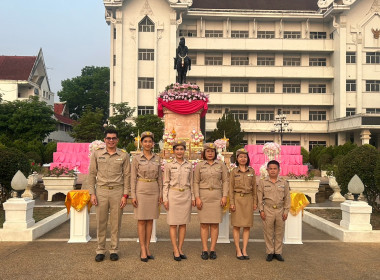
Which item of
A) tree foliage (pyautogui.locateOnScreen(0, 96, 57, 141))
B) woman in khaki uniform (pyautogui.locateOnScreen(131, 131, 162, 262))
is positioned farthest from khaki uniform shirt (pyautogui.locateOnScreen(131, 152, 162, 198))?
tree foliage (pyautogui.locateOnScreen(0, 96, 57, 141))

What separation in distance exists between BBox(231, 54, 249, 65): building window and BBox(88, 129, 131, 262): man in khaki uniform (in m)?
39.0

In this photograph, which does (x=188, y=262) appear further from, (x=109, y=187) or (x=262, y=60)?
(x=262, y=60)

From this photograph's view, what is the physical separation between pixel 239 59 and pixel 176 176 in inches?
1543

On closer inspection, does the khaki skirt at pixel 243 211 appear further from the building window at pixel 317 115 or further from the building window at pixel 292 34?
the building window at pixel 292 34

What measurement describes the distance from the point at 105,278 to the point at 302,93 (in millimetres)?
40858

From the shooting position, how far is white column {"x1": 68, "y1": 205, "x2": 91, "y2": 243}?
7145 millimetres

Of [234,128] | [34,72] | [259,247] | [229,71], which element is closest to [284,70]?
[229,71]

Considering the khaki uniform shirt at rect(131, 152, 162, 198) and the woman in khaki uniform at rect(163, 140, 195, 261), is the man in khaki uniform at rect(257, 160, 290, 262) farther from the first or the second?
the khaki uniform shirt at rect(131, 152, 162, 198)

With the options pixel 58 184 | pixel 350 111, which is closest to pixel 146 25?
pixel 350 111

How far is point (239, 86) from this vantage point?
142ft

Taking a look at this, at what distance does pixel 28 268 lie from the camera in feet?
18.0

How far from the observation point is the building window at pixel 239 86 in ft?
142

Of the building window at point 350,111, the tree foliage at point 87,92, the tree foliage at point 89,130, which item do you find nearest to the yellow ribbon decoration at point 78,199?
the tree foliage at point 89,130

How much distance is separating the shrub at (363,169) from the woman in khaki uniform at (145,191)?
19.6 feet
